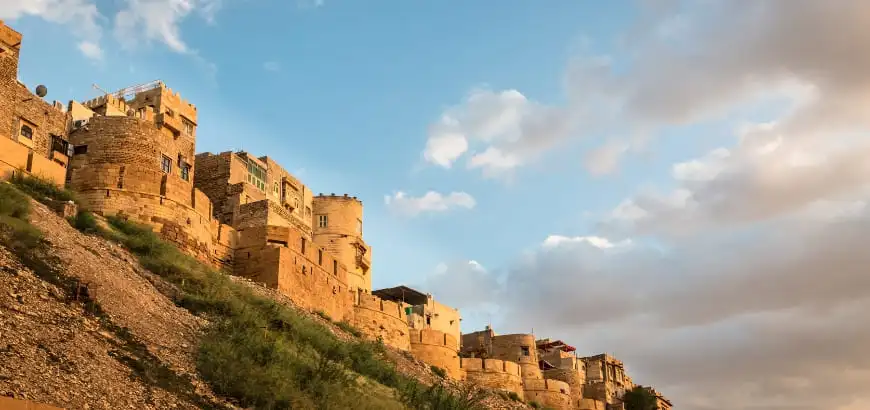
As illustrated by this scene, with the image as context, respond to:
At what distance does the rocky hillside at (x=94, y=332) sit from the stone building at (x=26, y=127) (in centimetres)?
445

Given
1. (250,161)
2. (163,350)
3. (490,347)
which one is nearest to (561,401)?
(490,347)

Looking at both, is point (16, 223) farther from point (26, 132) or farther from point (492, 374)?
point (492, 374)

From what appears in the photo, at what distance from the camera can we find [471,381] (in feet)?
137

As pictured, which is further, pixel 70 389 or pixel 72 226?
pixel 72 226

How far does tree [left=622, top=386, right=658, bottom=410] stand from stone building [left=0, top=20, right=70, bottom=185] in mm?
45132

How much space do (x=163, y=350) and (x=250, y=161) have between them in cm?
2434

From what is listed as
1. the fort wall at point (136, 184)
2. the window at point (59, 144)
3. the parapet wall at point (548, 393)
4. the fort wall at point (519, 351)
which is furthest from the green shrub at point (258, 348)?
the fort wall at point (519, 351)

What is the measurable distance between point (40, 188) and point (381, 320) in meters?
16.8

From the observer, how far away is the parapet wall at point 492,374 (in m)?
42.9

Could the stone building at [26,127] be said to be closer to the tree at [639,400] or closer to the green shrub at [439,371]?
the green shrub at [439,371]

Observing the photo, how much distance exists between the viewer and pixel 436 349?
4031 cm

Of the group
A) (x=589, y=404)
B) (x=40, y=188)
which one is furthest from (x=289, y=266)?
(x=589, y=404)

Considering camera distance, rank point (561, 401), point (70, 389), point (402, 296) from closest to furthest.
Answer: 1. point (70, 389)
2. point (561, 401)
3. point (402, 296)

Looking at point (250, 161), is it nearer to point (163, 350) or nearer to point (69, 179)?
point (69, 179)
